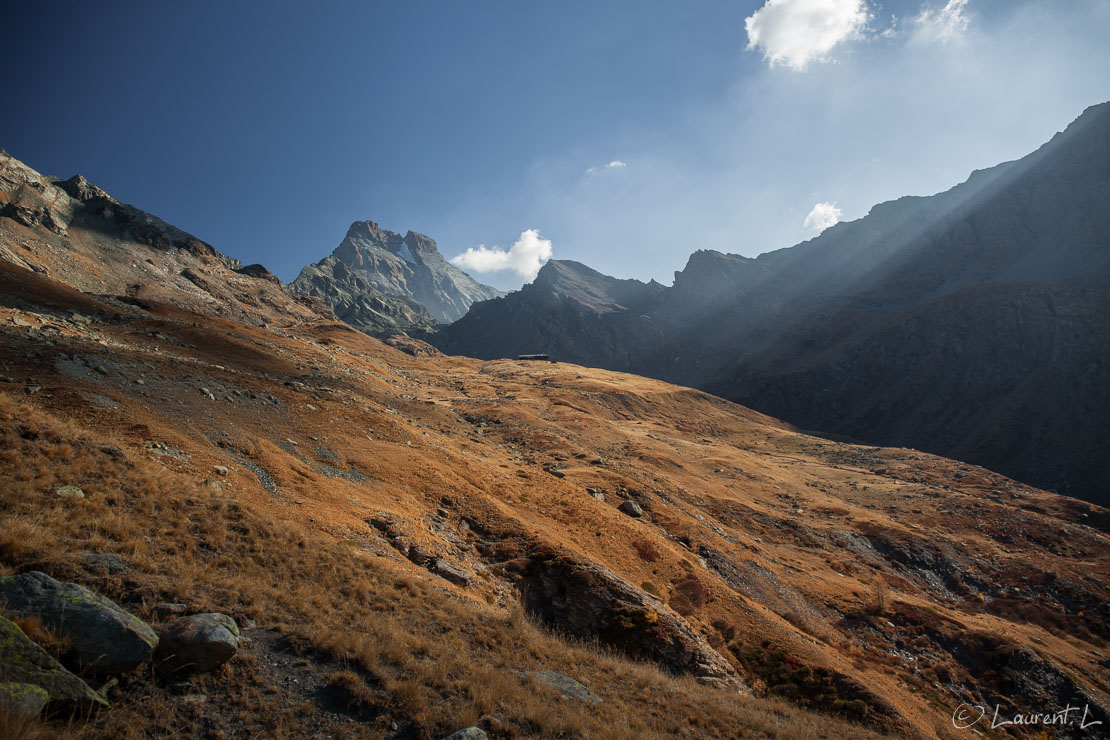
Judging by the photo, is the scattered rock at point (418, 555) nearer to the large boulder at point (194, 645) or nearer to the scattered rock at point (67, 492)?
the large boulder at point (194, 645)

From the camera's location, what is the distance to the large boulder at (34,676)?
553 cm

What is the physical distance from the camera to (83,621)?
22.5 feet

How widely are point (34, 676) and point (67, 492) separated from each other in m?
7.88

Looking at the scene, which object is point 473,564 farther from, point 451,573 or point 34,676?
point 34,676

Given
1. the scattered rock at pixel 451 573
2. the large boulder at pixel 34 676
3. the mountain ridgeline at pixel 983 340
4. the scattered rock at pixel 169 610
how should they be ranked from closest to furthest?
the large boulder at pixel 34 676, the scattered rock at pixel 169 610, the scattered rock at pixel 451 573, the mountain ridgeline at pixel 983 340

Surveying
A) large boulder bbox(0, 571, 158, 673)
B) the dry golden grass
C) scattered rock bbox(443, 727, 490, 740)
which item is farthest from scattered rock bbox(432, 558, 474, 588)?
large boulder bbox(0, 571, 158, 673)

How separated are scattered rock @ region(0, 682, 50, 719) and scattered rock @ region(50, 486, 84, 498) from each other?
792cm

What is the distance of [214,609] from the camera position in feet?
→ 29.8

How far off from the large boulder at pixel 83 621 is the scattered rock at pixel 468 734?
5.02 metres

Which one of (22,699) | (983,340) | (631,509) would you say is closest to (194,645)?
(22,699)

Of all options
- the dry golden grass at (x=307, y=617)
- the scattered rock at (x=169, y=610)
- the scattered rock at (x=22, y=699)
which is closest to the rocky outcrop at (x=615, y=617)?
the dry golden grass at (x=307, y=617)

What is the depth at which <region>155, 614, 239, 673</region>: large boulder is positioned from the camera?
732 cm

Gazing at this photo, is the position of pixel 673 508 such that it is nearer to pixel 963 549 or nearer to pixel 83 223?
pixel 963 549

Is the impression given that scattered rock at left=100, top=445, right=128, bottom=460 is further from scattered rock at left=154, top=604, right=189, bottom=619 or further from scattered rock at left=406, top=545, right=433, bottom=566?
scattered rock at left=406, top=545, right=433, bottom=566
